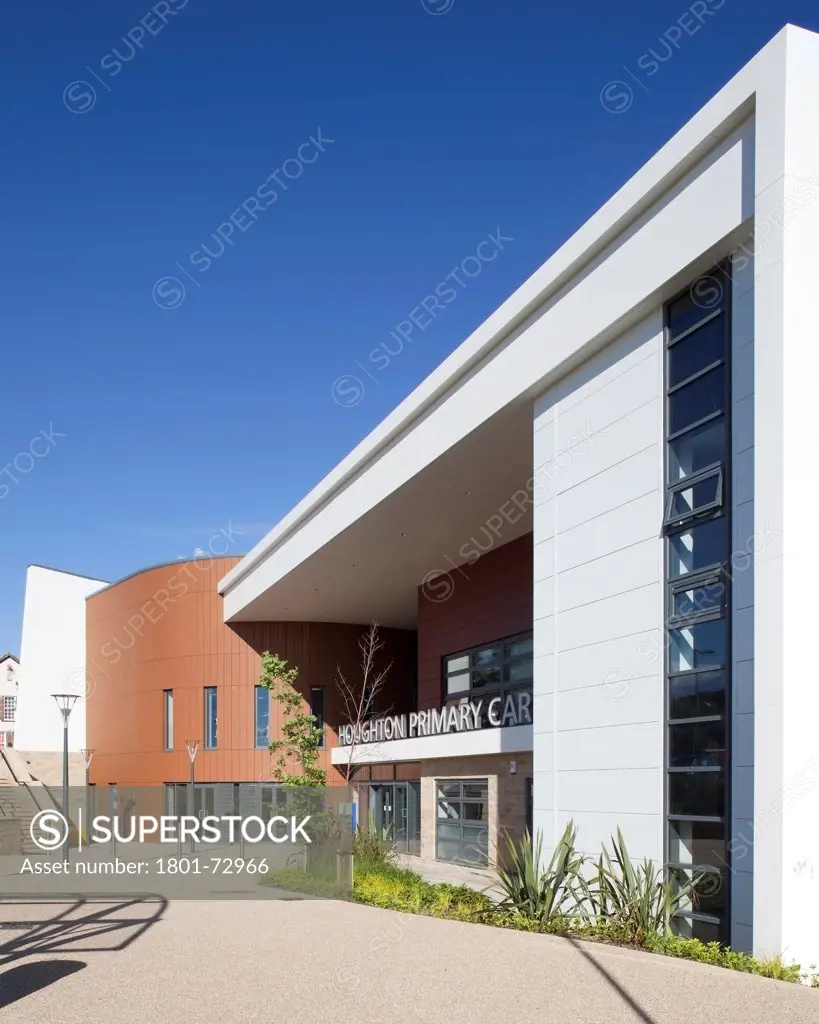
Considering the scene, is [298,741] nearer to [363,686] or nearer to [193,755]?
[193,755]

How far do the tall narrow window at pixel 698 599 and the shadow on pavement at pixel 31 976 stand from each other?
6.65 meters

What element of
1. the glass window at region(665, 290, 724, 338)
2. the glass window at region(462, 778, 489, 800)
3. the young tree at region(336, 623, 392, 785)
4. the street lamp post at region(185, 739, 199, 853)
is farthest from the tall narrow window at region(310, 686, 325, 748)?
the glass window at region(665, 290, 724, 338)

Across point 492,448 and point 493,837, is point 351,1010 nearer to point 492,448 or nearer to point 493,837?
point 492,448

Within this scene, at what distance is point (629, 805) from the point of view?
14.0 meters

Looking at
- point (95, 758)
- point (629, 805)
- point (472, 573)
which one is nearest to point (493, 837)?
point (472, 573)

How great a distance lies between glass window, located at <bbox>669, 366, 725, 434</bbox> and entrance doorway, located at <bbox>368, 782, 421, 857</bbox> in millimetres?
20692

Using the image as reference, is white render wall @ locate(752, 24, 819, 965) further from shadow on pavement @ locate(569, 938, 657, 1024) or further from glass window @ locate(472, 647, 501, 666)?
glass window @ locate(472, 647, 501, 666)

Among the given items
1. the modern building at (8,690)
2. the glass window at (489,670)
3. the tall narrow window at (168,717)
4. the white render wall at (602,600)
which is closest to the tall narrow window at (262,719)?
the tall narrow window at (168,717)

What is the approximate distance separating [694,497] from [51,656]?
133 ft

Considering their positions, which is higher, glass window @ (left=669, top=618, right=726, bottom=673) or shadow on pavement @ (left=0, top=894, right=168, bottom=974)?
glass window @ (left=669, top=618, right=726, bottom=673)

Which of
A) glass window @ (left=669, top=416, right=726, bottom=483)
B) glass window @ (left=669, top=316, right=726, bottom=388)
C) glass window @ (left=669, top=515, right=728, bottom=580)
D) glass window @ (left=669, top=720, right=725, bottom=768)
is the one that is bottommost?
glass window @ (left=669, top=720, right=725, bottom=768)

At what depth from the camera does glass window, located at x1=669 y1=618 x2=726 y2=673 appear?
1261 cm

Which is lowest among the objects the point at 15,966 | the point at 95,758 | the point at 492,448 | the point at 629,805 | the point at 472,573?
the point at 95,758

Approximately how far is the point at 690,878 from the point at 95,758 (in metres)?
35.8
